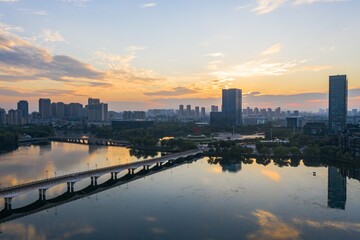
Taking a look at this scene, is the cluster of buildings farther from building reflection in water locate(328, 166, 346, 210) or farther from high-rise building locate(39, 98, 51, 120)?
building reflection in water locate(328, 166, 346, 210)

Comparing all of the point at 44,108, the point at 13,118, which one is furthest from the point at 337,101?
the point at 44,108

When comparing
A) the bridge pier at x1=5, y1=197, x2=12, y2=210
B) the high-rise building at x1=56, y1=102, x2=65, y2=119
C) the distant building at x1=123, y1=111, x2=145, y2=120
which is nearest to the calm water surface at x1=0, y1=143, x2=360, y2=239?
the bridge pier at x1=5, y1=197, x2=12, y2=210

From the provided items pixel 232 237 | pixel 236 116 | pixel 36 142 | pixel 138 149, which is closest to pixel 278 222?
pixel 232 237

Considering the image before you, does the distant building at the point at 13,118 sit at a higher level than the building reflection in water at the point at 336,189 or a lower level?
higher

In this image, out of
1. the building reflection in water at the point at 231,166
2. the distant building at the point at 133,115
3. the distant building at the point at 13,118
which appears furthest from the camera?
the distant building at the point at 133,115

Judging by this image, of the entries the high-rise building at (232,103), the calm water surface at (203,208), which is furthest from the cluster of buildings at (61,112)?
the calm water surface at (203,208)

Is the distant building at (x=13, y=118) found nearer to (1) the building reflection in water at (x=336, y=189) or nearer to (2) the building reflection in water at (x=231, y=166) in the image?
(2) the building reflection in water at (x=231, y=166)

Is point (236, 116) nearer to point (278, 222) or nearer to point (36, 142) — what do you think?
point (36, 142)

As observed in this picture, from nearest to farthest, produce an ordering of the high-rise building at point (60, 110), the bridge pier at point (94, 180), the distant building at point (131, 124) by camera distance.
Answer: the bridge pier at point (94, 180)
the distant building at point (131, 124)
the high-rise building at point (60, 110)
